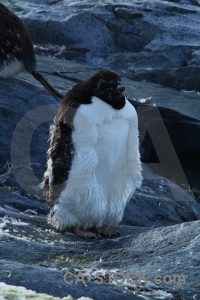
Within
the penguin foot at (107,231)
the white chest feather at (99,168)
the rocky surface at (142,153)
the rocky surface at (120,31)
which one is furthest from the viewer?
the rocky surface at (120,31)

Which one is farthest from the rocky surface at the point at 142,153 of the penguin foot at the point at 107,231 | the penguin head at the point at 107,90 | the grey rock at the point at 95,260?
the penguin head at the point at 107,90

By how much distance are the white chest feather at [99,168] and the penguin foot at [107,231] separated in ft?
0.11

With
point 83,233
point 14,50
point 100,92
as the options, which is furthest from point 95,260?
point 14,50

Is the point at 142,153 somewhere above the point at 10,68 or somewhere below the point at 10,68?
below

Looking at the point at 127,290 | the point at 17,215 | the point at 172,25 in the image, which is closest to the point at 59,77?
the point at 172,25

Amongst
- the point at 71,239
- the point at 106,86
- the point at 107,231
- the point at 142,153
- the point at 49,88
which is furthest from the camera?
the point at 142,153

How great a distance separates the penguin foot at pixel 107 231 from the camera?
200 inches

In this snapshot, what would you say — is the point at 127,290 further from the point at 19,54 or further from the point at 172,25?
the point at 172,25

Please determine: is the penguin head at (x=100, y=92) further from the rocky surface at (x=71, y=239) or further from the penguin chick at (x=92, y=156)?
the rocky surface at (x=71, y=239)

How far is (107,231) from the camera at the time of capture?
5.10 metres

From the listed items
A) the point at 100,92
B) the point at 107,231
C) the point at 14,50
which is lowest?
the point at 107,231

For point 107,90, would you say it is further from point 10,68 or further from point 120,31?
point 120,31

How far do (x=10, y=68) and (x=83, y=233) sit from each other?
3.21 meters

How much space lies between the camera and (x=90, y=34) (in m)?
12.0
